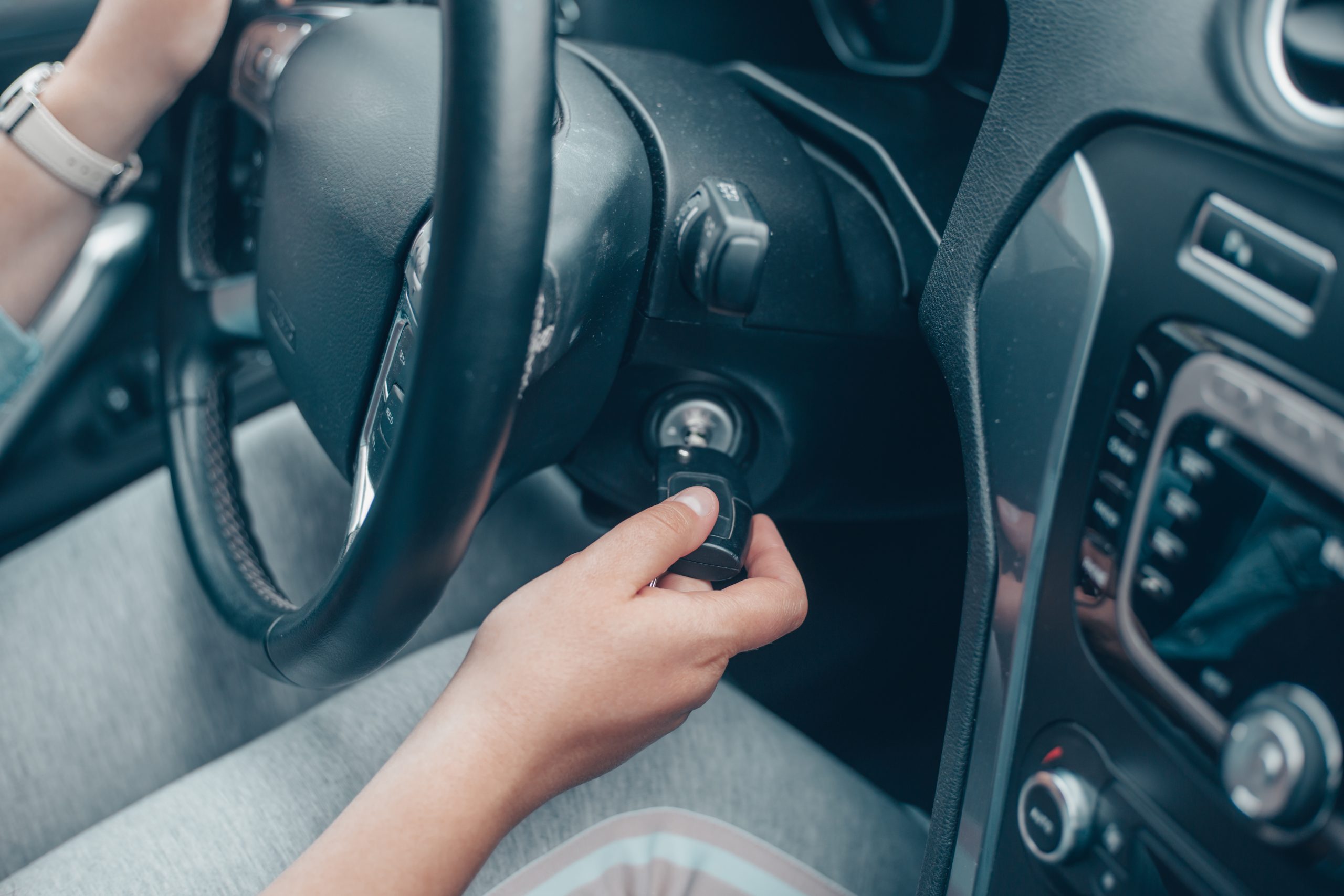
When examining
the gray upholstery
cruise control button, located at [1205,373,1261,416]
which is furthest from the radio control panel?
the gray upholstery

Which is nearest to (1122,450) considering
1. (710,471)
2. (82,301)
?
(710,471)

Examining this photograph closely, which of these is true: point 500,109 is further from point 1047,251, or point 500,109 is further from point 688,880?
point 688,880

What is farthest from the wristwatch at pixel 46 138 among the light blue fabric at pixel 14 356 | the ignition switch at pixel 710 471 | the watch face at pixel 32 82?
the ignition switch at pixel 710 471

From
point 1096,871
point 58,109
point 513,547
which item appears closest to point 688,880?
point 1096,871

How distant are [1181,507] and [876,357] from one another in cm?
28

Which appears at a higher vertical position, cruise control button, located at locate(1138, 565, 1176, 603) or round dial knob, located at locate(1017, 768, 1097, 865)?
cruise control button, located at locate(1138, 565, 1176, 603)

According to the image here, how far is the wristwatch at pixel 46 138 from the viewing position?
68 centimetres

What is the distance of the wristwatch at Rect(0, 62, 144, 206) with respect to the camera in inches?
26.6

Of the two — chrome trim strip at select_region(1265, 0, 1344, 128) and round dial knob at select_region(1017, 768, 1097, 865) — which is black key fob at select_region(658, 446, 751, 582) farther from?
chrome trim strip at select_region(1265, 0, 1344, 128)

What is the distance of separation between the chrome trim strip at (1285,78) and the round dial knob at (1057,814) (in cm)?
27

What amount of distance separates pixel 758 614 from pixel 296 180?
39 cm

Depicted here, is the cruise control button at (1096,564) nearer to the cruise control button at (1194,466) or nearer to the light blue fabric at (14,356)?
the cruise control button at (1194,466)

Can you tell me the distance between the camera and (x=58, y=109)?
67 cm

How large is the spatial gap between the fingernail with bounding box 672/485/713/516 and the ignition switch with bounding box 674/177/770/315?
98mm
